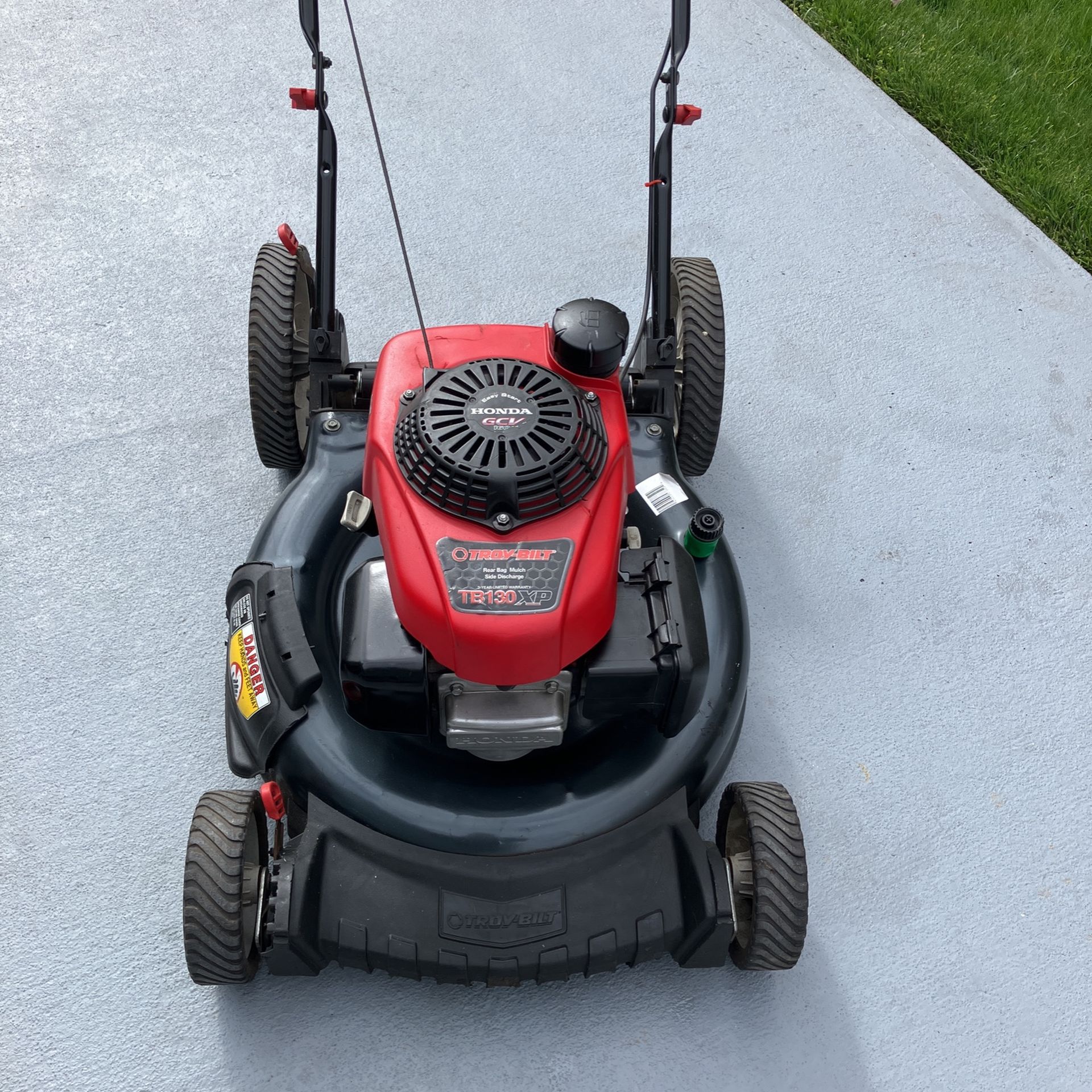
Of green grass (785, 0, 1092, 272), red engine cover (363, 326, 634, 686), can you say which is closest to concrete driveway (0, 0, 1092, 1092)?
green grass (785, 0, 1092, 272)

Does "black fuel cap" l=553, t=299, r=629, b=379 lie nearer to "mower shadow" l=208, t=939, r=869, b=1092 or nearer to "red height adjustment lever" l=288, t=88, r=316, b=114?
"red height adjustment lever" l=288, t=88, r=316, b=114

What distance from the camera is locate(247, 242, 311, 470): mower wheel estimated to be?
6.88 feet

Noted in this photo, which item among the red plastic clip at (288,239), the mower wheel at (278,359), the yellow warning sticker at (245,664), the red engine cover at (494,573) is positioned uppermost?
the red engine cover at (494,573)

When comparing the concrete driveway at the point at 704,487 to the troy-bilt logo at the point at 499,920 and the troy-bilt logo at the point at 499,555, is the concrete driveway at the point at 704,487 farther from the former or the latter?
the troy-bilt logo at the point at 499,555

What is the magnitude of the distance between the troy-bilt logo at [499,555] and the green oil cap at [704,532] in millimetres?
448

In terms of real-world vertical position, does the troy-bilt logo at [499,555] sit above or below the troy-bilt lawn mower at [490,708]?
above

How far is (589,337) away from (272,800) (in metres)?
0.81

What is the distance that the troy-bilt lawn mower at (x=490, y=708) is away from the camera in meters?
1.49

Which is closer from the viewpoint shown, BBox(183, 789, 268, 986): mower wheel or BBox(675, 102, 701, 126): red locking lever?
BBox(183, 789, 268, 986): mower wheel

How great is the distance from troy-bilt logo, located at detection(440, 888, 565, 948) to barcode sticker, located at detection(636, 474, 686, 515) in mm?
672

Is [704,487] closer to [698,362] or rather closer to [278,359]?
[698,362]

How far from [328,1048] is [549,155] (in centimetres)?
215

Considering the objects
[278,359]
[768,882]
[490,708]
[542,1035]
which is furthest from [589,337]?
[542,1035]

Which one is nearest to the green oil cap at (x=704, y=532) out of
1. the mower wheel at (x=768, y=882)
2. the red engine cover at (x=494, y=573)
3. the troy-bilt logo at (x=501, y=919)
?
the red engine cover at (x=494, y=573)
